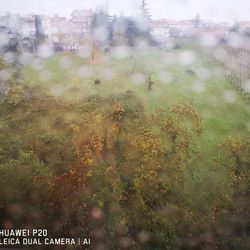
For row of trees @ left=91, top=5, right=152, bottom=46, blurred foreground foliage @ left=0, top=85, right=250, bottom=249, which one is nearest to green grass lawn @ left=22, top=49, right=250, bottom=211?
blurred foreground foliage @ left=0, top=85, right=250, bottom=249

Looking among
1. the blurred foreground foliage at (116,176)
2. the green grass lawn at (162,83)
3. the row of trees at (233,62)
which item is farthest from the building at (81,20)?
the blurred foreground foliage at (116,176)

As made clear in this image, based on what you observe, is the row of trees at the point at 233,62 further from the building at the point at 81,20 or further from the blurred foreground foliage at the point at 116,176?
the building at the point at 81,20

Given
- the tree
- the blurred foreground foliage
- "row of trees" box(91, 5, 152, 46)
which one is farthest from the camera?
"row of trees" box(91, 5, 152, 46)

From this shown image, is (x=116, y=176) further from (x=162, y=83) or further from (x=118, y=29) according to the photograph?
(x=118, y=29)

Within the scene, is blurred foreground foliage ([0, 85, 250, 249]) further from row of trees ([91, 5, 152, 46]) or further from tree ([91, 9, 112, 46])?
row of trees ([91, 5, 152, 46])

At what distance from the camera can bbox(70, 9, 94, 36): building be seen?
53438mm

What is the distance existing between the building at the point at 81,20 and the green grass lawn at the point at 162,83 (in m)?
20.3

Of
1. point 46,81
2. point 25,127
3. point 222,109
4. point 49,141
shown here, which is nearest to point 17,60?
point 46,81

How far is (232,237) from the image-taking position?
15633mm

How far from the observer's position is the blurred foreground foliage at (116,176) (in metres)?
15.8

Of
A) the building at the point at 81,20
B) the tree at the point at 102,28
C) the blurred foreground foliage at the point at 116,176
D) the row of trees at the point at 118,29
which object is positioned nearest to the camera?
the blurred foreground foliage at the point at 116,176

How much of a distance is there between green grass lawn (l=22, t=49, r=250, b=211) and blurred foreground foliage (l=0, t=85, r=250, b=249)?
3.38 ft

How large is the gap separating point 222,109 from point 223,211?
33.3 ft

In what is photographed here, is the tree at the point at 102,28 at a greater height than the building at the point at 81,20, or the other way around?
the building at the point at 81,20
